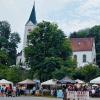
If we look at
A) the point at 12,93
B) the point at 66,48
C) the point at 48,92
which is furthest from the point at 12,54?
the point at 12,93

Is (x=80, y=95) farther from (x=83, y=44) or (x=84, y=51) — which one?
(x=83, y=44)

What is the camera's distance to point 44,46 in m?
77.1

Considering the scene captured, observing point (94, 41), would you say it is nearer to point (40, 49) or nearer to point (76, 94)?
Result: point (40, 49)

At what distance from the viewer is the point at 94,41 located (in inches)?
4619

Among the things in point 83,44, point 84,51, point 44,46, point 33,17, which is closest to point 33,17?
point 33,17

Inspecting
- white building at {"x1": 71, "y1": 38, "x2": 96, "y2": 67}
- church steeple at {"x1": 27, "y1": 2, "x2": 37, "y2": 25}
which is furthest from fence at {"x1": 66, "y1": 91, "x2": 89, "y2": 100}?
church steeple at {"x1": 27, "y1": 2, "x2": 37, "y2": 25}

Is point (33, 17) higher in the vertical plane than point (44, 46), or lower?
higher

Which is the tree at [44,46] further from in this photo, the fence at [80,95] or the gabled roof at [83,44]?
the fence at [80,95]

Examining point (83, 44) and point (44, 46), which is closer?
point (44, 46)

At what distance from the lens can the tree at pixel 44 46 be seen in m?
76.1

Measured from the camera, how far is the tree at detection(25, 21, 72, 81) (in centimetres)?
7612

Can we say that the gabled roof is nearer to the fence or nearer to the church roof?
the church roof

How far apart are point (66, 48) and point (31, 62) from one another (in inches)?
268

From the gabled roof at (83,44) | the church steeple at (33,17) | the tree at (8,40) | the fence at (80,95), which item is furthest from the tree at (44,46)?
the church steeple at (33,17)
